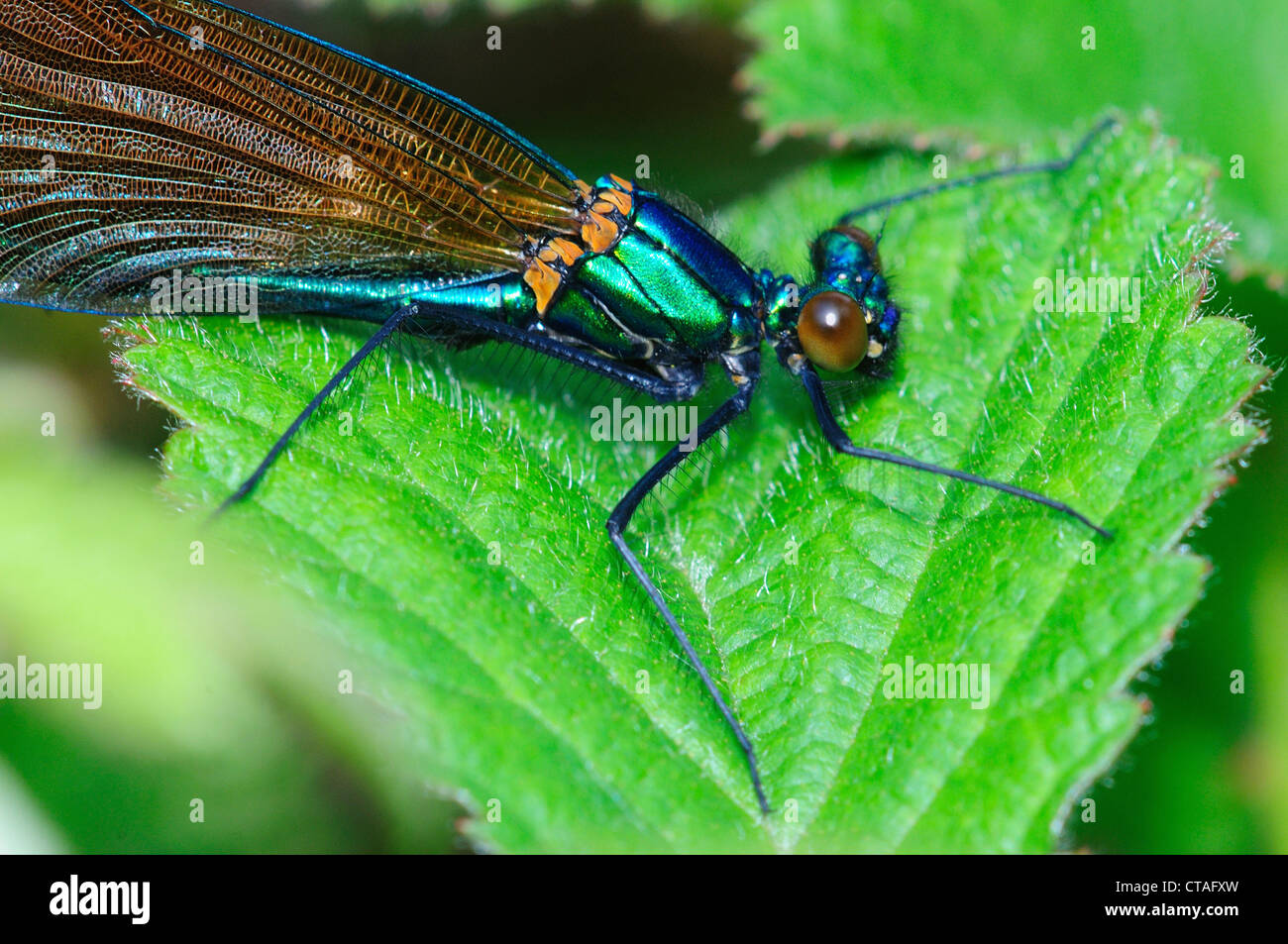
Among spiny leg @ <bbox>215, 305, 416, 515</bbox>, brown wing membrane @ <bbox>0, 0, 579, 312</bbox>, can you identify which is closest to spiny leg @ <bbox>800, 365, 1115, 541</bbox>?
brown wing membrane @ <bbox>0, 0, 579, 312</bbox>

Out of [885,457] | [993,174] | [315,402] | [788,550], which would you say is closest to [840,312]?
[885,457]

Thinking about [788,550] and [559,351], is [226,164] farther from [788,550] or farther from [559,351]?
[788,550]

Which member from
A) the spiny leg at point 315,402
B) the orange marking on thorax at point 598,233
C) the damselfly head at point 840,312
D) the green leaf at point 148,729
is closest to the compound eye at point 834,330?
the damselfly head at point 840,312

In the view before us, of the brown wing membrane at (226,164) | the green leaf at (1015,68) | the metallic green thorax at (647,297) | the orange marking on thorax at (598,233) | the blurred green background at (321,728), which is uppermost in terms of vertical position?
the green leaf at (1015,68)

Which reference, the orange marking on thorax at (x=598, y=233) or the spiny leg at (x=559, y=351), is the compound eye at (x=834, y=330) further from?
the orange marking on thorax at (x=598, y=233)
